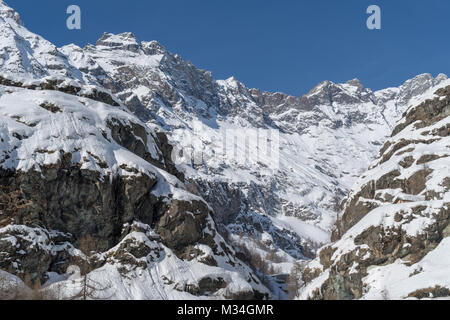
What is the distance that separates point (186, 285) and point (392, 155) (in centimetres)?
4133

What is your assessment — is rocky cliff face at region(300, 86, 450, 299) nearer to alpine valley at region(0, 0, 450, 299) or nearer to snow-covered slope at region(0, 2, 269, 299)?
alpine valley at region(0, 0, 450, 299)

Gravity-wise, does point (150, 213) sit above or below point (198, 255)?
above

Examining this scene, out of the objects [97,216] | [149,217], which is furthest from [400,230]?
[97,216]

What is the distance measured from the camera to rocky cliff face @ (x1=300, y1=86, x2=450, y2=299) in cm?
4753

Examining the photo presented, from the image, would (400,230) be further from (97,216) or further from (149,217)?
(97,216)

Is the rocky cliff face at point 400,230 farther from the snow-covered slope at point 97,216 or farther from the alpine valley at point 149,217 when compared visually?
the snow-covered slope at point 97,216

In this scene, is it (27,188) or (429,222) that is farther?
(27,188)

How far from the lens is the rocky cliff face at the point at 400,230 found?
47531 mm

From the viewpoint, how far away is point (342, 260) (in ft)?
187

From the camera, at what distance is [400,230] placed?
53.8 m

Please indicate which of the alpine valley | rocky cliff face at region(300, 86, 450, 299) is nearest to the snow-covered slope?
the alpine valley
